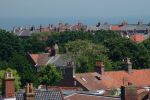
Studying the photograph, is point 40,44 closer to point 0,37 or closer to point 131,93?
point 0,37

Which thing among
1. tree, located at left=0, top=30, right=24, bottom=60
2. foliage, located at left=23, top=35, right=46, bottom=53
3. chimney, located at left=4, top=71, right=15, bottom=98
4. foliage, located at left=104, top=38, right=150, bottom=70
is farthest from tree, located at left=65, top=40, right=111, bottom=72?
chimney, located at left=4, top=71, right=15, bottom=98

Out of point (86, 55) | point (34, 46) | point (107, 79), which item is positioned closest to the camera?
point (107, 79)

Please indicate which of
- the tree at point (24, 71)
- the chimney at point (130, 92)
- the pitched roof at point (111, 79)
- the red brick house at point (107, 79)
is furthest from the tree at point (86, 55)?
the chimney at point (130, 92)

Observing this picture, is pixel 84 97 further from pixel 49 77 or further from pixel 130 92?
pixel 49 77

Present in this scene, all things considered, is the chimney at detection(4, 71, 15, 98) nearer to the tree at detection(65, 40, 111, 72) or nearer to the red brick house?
the red brick house

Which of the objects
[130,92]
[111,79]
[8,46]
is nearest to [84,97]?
[130,92]
